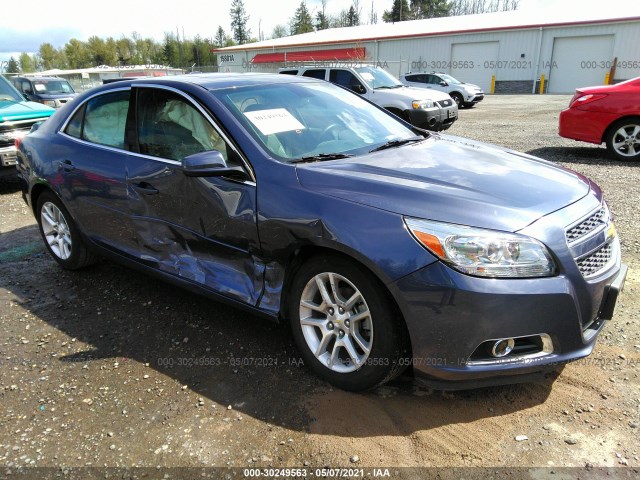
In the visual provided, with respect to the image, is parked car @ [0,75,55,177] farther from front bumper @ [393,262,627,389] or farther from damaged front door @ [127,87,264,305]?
front bumper @ [393,262,627,389]

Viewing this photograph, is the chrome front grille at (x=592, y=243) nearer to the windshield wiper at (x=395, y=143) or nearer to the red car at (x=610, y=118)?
the windshield wiper at (x=395, y=143)

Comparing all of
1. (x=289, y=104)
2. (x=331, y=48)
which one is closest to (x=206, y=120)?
(x=289, y=104)

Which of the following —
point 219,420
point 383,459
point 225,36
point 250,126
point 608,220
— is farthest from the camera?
point 225,36

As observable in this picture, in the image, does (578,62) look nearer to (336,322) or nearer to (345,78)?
(345,78)

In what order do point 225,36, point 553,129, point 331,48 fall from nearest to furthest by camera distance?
point 553,129, point 331,48, point 225,36

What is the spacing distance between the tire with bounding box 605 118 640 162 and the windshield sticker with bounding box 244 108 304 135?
7174 millimetres

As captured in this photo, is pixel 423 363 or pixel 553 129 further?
pixel 553 129

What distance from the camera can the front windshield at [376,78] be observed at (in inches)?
503

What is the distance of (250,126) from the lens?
3049mm

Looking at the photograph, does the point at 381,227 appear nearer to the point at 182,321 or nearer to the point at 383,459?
the point at 383,459

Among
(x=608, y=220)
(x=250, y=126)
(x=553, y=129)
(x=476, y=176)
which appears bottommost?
(x=553, y=129)

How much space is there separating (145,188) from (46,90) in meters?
16.4

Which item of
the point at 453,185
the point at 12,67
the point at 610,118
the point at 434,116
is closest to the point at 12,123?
the point at 453,185

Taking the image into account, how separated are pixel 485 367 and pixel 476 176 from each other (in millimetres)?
1033
